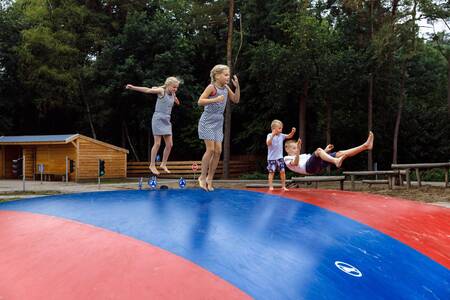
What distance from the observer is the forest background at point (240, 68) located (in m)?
21.5

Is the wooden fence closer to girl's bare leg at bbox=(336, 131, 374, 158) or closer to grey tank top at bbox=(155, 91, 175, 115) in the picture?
grey tank top at bbox=(155, 91, 175, 115)

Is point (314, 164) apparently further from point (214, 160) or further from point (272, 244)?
point (272, 244)

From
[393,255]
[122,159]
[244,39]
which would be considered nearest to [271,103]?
[244,39]

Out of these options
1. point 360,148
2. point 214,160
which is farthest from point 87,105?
point 360,148

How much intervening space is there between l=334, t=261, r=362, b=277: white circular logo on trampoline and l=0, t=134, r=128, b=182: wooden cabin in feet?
62.4

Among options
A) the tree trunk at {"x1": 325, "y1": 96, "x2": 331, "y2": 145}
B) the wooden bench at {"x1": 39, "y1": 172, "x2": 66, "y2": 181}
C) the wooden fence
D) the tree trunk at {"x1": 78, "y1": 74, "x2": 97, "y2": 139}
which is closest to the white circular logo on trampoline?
the tree trunk at {"x1": 325, "y1": 96, "x2": 331, "y2": 145}

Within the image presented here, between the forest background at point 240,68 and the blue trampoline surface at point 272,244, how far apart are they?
16869mm

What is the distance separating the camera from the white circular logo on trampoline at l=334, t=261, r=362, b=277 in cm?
281

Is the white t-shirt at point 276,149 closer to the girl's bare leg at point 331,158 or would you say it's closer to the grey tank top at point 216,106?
the girl's bare leg at point 331,158

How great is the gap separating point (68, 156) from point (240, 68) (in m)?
10.7

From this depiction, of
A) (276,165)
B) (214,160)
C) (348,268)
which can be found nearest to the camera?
(348,268)

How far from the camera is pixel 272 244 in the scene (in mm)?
3008

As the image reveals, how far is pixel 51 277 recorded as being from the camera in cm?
230

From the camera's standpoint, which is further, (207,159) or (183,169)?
(183,169)
